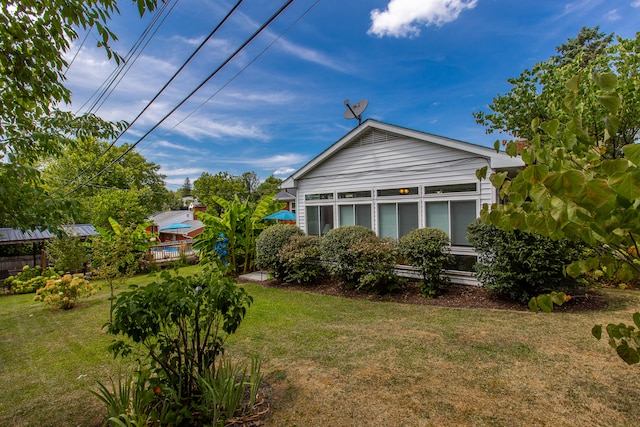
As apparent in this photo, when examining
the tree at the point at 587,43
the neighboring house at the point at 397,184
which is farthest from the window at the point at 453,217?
the tree at the point at 587,43

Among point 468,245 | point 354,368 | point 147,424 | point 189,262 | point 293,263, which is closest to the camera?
point 147,424

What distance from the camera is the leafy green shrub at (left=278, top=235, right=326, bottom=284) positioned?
378 inches

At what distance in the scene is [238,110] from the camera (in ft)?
32.8

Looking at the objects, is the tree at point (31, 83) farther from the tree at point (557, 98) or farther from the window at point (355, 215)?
the tree at point (557, 98)

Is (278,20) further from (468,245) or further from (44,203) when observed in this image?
(468,245)

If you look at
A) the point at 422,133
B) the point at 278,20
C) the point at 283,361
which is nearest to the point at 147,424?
the point at 283,361

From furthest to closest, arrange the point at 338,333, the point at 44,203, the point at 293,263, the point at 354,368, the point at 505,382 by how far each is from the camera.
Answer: the point at 293,263, the point at 338,333, the point at 354,368, the point at 505,382, the point at 44,203

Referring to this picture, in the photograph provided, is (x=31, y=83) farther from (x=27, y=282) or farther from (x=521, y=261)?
(x=27, y=282)

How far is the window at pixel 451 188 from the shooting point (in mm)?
8078

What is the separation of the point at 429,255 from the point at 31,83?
7.58 metres

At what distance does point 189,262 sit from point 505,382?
17.4 metres

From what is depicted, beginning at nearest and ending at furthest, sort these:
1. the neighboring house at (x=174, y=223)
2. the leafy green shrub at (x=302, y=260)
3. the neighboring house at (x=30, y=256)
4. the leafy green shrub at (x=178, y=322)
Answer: the leafy green shrub at (x=178, y=322)
the leafy green shrub at (x=302, y=260)
the neighboring house at (x=30, y=256)
the neighboring house at (x=174, y=223)

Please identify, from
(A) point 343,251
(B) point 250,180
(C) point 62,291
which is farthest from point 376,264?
(B) point 250,180

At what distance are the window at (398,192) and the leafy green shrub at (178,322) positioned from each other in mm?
7023
